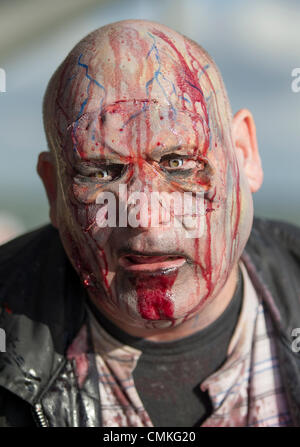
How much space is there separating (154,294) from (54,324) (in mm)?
405

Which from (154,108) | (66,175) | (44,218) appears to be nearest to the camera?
(154,108)

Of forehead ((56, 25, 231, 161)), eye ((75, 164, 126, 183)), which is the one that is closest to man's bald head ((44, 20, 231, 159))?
forehead ((56, 25, 231, 161))

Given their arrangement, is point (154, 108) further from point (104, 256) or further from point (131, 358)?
point (131, 358)

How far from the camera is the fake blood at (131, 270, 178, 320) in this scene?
125cm

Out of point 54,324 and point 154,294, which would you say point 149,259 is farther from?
point 54,324

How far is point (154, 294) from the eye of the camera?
1260mm

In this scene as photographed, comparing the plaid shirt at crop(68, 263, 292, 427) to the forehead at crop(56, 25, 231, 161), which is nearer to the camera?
the forehead at crop(56, 25, 231, 161)

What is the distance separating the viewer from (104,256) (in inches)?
51.0

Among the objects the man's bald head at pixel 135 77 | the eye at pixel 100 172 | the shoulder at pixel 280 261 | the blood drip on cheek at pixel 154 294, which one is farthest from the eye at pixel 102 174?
the shoulder at pixel 280 261

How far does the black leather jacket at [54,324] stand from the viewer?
1.42m

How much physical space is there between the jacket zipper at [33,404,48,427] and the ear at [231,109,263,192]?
0.86 meters

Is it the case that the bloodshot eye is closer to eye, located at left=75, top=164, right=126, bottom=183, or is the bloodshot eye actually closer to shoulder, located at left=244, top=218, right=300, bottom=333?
eye, located at left=75, top=164, right=126, bottom=183
